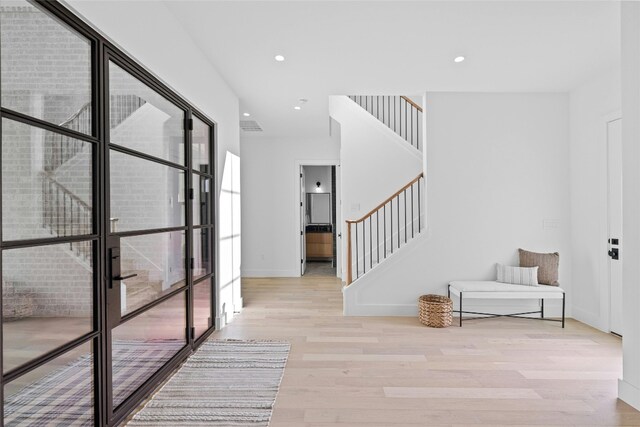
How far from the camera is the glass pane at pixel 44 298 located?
Answer: 4.80ft

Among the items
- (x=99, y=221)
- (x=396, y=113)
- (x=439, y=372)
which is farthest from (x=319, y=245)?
(x=99, y=221)

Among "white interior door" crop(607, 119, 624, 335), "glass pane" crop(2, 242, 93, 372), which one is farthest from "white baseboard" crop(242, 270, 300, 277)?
"glass pane" crop(2, 242, 93, 372)

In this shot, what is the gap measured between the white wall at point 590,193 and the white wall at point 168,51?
418 cm

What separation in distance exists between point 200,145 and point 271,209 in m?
3.66

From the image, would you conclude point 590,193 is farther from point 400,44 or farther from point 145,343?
point 145,343

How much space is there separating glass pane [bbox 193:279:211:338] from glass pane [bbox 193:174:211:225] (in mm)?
641

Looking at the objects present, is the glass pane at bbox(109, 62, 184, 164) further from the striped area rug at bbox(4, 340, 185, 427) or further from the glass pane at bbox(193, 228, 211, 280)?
the striped area rug at bbox(4, 340, 185, 427)

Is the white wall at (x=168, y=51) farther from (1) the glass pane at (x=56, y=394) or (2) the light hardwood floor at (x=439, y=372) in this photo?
(1) the glass pane at (x=56, y=394)

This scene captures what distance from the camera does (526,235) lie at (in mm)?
4520

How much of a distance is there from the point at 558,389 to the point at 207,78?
3992 mm

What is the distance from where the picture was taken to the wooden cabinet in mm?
9062

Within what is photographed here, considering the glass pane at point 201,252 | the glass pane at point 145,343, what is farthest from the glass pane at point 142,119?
the glass pane at point 145,343

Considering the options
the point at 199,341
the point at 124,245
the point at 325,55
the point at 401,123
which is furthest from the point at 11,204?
the point at 401,123

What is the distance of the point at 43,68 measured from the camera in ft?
5.32
